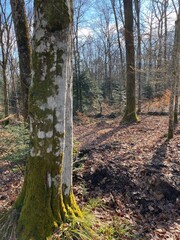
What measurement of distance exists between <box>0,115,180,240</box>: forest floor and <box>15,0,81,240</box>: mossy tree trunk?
1063mm

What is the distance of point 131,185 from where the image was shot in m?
4.04

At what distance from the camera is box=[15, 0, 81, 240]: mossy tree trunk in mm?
2229

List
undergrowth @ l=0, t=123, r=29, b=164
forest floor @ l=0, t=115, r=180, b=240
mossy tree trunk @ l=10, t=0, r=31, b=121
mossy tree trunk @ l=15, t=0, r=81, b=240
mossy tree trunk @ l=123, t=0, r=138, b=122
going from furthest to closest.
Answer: mossy tree trunk @ l=123, t=0, r=138, b=122
mossy tree trunk @ l=10, t=0, r=31, b=121
undergrowth @ l=0, t=123, r=29, b=164
forest floor @ l=0, t=115, r=180, b=240
mossy tree trunk @ l=15, t=0, r=81, b=240

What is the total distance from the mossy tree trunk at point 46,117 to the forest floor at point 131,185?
3.49ft

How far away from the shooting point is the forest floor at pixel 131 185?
3.25 m

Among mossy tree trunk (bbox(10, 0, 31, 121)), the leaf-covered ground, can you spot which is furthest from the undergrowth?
the leaf-covered ground

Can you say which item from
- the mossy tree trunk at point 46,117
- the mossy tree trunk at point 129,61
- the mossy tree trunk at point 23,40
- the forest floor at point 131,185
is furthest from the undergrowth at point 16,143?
the mossy tree trunk at point 129,61

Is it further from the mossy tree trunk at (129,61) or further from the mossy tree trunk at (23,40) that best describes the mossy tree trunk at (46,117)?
the mossy tree trunk at (129,61)

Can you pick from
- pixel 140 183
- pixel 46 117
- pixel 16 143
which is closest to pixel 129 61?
pixel 140 183

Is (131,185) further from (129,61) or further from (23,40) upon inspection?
(129,61)

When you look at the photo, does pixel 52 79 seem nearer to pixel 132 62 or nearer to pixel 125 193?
pixel 125 193

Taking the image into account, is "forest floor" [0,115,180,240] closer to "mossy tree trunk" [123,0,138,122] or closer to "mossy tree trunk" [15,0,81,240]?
"mossy tree trunk" [15,0,81,240]

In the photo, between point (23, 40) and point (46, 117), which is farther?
point (23, 40)

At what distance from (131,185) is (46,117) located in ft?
8.44
